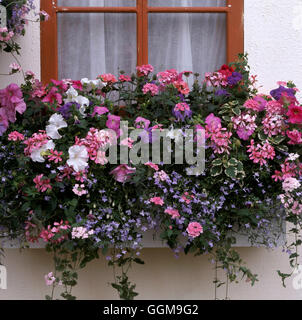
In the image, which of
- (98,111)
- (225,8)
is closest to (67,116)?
(98,111)

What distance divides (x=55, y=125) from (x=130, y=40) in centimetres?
69

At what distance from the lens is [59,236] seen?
1.96 m

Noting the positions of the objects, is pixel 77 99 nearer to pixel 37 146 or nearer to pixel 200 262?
pixel 37 146

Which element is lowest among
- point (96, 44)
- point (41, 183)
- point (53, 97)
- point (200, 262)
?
point (200, 262)

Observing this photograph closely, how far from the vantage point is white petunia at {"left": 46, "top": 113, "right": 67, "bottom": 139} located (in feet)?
6.97

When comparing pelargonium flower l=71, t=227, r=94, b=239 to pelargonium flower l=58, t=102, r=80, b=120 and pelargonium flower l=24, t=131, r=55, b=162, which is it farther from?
pelargonium flower l=58, t=102, r=80, b=120

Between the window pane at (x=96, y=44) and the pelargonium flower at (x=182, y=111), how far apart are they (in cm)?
46

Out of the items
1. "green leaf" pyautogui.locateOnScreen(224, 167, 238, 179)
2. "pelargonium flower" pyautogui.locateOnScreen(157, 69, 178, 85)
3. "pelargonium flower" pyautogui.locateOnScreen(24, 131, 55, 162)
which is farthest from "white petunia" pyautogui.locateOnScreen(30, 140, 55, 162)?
"green leaf" pyautogui.locateOnScreen(224, 167, 238, 179)

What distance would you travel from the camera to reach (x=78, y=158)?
203cm

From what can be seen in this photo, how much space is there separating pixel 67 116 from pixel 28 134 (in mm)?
198

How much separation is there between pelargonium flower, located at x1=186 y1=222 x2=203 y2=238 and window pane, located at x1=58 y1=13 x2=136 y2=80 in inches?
37.1

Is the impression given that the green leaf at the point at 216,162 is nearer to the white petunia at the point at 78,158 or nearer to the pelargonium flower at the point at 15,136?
the white petunia at the point at 78,158

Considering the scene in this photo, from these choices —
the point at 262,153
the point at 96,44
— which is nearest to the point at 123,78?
the point at 96,44

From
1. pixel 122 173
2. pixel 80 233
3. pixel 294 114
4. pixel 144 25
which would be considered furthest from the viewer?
pixel 144 25
